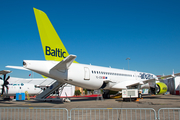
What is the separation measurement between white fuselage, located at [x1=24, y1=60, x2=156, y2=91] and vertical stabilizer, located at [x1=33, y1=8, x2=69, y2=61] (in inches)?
34.5

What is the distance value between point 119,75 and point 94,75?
5254 millimetres

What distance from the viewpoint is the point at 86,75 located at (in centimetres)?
1681

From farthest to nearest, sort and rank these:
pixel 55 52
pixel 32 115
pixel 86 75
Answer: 1. pixel 86 75
2. pixel 55 52
3. pixel 32 115

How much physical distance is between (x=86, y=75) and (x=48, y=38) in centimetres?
518

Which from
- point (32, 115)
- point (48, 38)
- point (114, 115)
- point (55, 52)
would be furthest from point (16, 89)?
point (114, 115)

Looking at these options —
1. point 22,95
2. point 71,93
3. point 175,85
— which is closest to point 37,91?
point 22,95

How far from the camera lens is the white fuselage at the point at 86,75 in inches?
531

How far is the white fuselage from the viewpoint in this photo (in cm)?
1349

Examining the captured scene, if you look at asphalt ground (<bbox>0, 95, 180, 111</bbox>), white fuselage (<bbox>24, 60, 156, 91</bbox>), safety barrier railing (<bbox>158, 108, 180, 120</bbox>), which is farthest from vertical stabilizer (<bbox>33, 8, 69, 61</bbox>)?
safety barrier railing (<bbox>158, 108, 180, 120</bbox>)

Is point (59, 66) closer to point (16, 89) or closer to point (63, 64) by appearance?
point (63, 64)

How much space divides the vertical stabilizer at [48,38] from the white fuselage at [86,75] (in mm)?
876

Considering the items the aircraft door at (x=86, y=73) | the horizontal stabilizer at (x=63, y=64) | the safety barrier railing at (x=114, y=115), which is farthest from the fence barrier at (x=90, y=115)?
the aircraft door at (x=86, y=73)

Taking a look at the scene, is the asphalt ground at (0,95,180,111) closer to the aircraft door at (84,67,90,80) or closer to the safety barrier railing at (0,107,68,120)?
the aircraft door at (84,67,90,80)

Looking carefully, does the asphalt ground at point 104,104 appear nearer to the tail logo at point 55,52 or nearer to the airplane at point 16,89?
the tail logo at point 55,52
